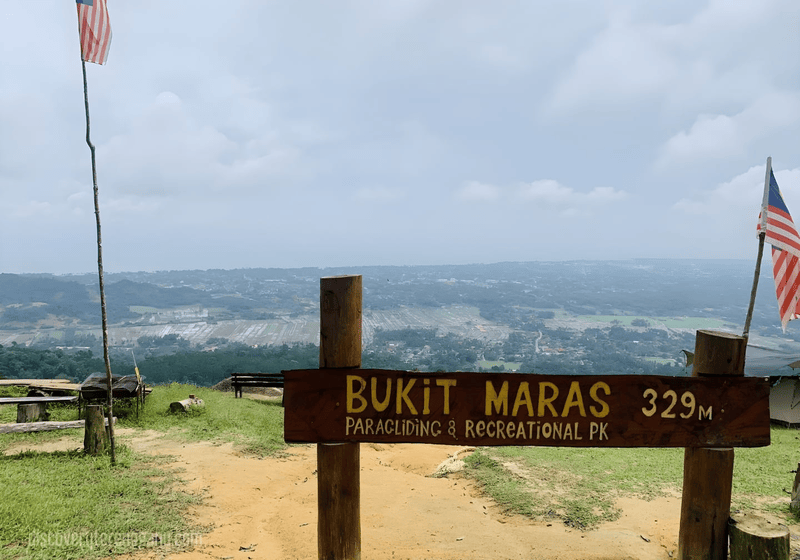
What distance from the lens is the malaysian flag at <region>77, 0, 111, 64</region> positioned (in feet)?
24.5

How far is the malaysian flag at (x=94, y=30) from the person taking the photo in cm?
747

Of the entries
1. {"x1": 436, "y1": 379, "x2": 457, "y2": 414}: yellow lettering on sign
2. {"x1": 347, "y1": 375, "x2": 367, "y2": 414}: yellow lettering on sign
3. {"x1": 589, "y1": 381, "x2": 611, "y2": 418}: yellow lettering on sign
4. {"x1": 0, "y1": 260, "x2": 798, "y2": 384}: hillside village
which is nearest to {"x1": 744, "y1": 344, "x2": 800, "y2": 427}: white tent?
{"x1": 589, "y1": 381, "x2": 611, "y2": 418}: yellow lettering on sign

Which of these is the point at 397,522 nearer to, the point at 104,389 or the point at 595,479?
the point at 595,479

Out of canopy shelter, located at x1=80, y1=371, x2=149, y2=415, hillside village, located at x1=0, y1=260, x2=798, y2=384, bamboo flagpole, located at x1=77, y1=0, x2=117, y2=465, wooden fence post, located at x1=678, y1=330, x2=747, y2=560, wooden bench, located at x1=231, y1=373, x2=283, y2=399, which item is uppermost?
bamboo flagpole, located at x1=77, y1=0, x2=117, y2=465

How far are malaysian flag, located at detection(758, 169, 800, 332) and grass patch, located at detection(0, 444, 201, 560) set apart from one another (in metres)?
10.1

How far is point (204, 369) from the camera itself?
45.0m

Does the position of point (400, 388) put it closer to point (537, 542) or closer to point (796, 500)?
point (537, 542)

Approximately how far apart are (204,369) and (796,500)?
4650cm

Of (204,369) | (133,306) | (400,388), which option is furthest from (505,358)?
(133,306)

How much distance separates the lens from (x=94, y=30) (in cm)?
756

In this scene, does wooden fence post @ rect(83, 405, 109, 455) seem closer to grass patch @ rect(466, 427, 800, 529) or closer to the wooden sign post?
the wooden sign post

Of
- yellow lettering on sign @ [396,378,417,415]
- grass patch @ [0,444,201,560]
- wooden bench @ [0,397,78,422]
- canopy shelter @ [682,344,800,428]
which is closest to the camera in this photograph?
yellow lettering on sign @ [396,378,417,415]

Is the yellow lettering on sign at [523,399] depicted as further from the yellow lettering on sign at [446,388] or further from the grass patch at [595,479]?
the grass patch at [595,479]

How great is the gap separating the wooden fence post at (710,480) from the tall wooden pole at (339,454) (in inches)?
110
